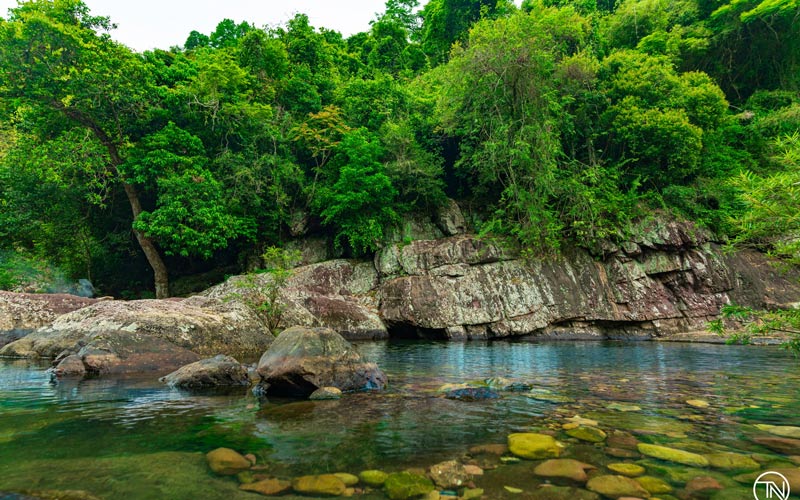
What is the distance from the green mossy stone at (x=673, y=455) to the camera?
2994 millimetres

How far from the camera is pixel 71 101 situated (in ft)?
56.6

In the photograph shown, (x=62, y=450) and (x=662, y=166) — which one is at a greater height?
(x=662, y=166)

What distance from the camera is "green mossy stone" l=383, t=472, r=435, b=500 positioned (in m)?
2.53

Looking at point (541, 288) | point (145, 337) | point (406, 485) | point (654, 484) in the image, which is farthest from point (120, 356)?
point (541, 288)

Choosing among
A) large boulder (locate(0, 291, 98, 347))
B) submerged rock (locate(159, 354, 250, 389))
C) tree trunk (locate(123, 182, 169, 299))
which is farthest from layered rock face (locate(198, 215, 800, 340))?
submerged rock (locate(159, 354, 250, 389))

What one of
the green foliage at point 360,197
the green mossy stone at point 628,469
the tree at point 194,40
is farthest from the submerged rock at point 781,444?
the tree at point 194,40

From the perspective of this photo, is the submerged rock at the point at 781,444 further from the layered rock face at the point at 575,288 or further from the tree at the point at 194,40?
the tree at the point at 194,40

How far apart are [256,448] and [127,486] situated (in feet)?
3.16

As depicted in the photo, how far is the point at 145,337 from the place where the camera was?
7875 mm

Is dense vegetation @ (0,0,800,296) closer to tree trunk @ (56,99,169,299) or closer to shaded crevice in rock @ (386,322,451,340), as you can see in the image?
tree trunk @ (56,99,169,299)

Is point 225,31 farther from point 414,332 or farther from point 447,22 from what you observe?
point 414,332

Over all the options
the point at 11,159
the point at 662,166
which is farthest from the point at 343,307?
the point at 662,166

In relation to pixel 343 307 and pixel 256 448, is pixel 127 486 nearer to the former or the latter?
pixel 256 448

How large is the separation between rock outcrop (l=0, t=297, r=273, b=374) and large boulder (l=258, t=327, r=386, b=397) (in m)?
2.99
